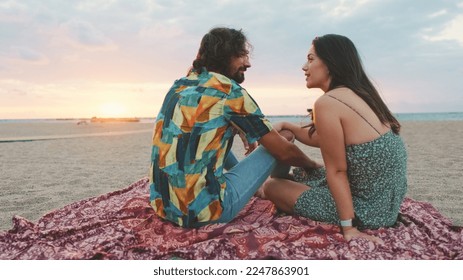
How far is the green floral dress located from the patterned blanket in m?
0.09

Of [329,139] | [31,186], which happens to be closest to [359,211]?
[329,139]

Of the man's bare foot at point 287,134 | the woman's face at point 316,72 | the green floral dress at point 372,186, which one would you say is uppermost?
the woman's face at point 316,72

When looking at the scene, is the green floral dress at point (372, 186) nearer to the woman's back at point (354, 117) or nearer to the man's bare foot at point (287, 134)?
the woman's back at point (354, 117)

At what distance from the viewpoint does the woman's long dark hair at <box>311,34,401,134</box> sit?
2.81 metres

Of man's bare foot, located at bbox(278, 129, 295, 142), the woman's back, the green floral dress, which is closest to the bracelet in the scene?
the green floral dress

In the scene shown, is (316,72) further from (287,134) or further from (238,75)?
(287,134)

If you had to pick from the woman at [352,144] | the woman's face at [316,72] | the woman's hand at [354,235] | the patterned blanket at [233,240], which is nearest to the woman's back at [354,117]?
the woman at [352,144]

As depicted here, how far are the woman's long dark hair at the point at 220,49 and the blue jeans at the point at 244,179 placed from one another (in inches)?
27.0

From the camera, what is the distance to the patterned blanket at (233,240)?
2.73 metres

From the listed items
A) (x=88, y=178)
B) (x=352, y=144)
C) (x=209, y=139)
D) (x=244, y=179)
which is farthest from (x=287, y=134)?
(x=88, y=178)

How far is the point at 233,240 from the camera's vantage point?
2.86 metres

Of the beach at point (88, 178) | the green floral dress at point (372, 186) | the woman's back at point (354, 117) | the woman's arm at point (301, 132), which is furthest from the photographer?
the beach at point (88, 178)

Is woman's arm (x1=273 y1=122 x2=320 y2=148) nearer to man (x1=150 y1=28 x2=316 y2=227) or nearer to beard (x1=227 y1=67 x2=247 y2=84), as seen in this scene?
man (x1=150 y1=28 x2=316 y2=227)

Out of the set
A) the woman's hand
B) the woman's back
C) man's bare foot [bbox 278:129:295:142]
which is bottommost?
the woman's hand
